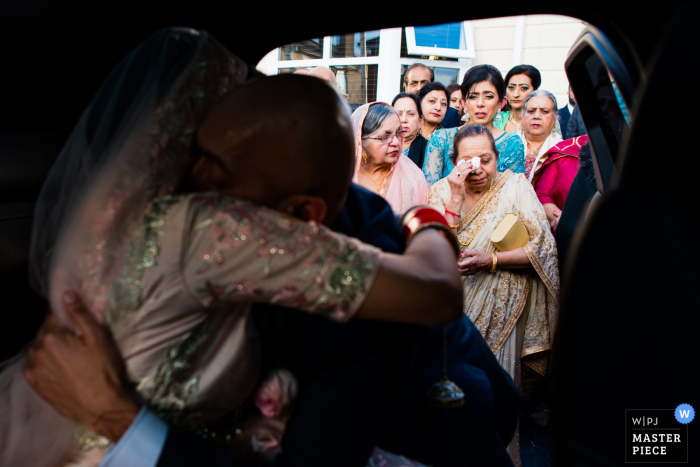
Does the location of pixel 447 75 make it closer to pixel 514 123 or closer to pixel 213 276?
pixel 514 123

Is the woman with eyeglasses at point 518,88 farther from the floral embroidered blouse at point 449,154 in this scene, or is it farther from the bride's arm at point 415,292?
the bride's arm at point 415,292

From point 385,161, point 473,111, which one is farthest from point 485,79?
point 385,161

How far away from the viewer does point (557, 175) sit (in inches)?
118

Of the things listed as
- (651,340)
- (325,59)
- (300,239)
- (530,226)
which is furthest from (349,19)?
(325,59)

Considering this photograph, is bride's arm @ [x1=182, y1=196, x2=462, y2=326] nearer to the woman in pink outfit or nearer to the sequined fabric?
the sequined fabric

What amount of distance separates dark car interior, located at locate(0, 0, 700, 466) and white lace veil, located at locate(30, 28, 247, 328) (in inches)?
8.0

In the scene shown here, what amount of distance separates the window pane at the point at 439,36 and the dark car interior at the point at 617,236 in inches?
249

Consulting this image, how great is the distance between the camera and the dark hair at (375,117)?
9.54 feet

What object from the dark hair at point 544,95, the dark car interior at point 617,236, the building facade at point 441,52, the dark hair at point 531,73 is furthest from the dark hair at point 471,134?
the building facade at point 441,52

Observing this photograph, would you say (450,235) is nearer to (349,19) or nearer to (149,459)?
(349,19)

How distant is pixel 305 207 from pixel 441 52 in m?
6.85

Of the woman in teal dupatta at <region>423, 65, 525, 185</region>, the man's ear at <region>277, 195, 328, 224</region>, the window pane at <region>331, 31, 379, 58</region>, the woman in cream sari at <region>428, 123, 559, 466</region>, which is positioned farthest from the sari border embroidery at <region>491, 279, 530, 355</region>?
the window pane at <region>331, 31, 379, 58</region>

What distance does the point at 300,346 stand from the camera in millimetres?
937

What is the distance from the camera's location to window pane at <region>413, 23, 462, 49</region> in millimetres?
6977
